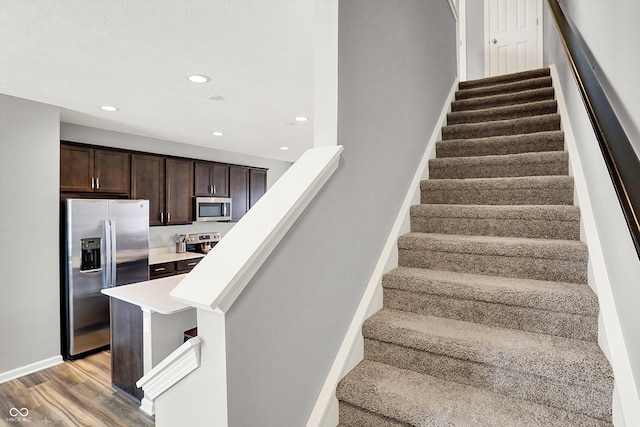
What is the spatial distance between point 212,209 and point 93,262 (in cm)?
215

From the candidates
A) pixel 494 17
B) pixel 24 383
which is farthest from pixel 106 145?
pixel 494 17

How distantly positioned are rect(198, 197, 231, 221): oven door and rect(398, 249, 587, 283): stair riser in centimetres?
421

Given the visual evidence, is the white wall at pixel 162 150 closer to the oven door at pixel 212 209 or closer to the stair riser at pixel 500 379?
the oven door at pixel 212 209

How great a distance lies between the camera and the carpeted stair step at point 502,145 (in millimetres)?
2152

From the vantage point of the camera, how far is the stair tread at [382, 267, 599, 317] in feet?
4.21

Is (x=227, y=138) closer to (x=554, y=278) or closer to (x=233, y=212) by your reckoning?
(x=233, y=212)

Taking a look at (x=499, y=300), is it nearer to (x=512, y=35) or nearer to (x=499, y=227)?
(x=499, y=227)

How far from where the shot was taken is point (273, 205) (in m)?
1.07

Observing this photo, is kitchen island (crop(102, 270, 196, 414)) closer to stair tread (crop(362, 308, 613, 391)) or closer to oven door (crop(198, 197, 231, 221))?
stair tread (crop(362, 308, 613, 391))

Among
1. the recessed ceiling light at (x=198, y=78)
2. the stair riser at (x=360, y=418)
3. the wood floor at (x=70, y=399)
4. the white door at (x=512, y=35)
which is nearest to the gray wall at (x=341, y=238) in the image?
the stair riser at (x=360, y=418)

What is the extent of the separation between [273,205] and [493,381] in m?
1.05

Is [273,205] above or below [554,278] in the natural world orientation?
above

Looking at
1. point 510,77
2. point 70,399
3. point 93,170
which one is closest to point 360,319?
point 70,399

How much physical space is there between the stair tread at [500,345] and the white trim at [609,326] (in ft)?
0.13
